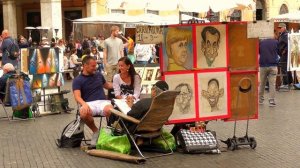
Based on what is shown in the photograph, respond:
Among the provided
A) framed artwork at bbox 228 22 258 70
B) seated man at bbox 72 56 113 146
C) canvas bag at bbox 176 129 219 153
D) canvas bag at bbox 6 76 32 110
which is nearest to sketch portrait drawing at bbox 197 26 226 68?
framed artwork at bbox 228 22 258 70

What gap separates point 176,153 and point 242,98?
1.41 meters

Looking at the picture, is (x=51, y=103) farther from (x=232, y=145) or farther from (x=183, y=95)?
(x=232, y=145)

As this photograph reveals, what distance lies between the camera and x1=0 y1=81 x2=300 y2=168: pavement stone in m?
8.12

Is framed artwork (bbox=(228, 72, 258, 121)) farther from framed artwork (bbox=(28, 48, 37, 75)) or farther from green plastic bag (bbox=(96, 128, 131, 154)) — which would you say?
framed artwork (bbox=(28, 48, 37, 75))

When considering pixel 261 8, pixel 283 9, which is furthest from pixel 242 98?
pixel 283 9

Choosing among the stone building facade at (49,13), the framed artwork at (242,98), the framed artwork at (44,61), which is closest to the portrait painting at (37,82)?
the framed artwork at (44,61)

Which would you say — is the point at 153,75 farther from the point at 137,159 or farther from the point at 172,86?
the point at 137,159

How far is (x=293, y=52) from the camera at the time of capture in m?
18.3

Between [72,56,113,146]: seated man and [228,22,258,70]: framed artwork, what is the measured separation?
2.03 metres

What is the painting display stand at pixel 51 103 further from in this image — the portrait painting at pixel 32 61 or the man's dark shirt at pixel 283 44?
the man's dark shirt at pixel 283 44

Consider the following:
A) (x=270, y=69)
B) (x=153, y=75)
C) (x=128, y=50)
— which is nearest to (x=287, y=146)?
(x=270, y=69)

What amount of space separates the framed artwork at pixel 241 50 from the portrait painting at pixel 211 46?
11 cm

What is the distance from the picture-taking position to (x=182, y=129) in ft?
29.8

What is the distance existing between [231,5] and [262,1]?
122ft
